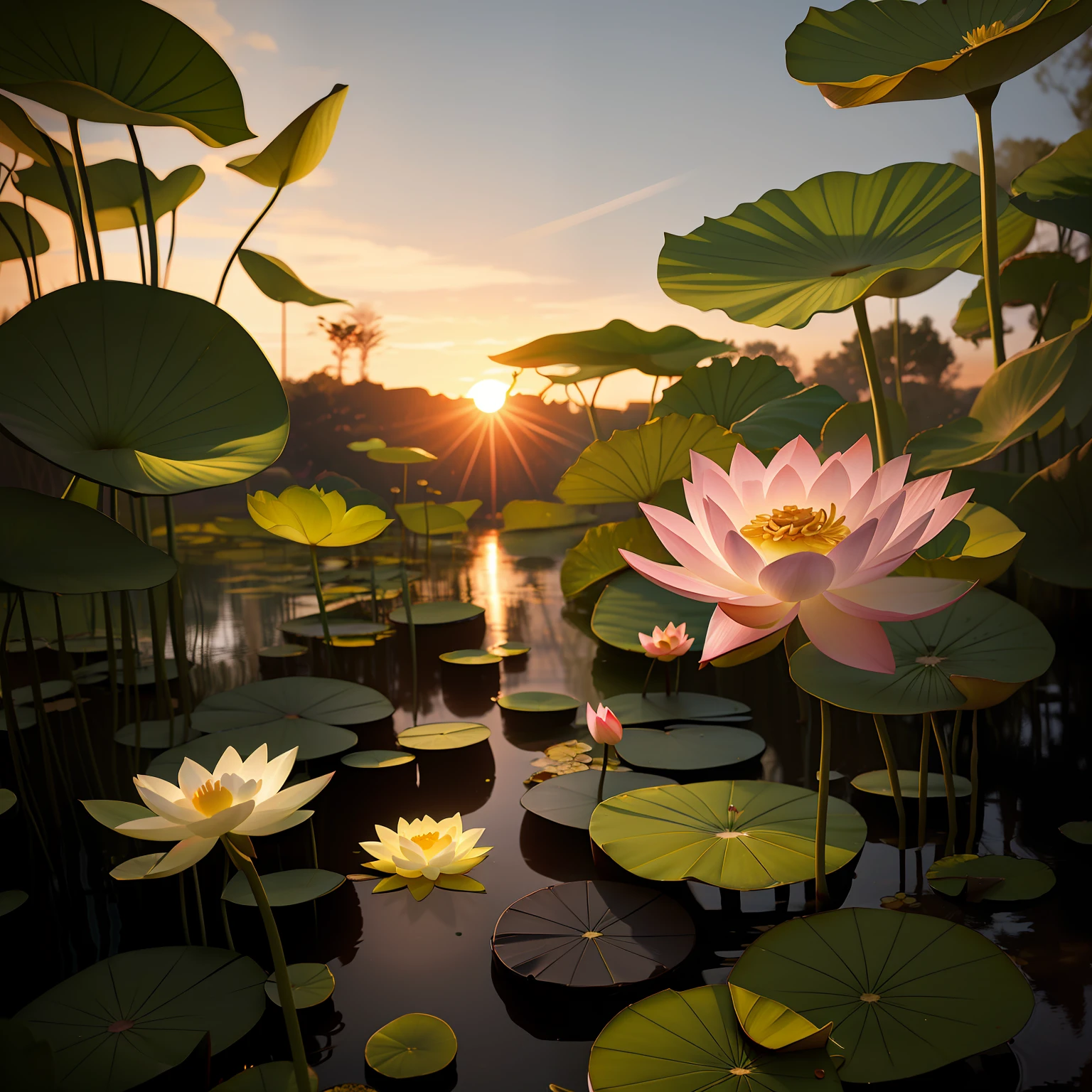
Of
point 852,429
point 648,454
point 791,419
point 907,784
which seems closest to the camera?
point 907,784

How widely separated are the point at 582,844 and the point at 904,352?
10284 mm

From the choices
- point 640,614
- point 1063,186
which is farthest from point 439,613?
point 1063,186

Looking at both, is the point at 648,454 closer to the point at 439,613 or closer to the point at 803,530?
the point at 439,613

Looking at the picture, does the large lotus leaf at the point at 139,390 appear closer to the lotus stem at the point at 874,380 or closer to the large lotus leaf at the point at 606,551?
the lotus stem at the point at 874,380

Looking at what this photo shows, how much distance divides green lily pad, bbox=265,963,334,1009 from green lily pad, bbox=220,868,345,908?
10cm

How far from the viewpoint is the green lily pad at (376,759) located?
1.37m

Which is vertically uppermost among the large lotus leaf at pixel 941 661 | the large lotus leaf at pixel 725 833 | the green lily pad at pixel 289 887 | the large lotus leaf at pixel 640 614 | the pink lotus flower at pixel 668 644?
the large lotus leaf at pixel 941 661

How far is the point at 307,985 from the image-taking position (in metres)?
0.79

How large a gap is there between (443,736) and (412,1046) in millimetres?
843

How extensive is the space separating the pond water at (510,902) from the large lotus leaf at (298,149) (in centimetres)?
120

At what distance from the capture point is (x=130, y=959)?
80 centimetres

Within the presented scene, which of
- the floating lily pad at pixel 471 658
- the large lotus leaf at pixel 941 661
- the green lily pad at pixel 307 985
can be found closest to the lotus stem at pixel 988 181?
the large lotus leaf at pixel 941 661

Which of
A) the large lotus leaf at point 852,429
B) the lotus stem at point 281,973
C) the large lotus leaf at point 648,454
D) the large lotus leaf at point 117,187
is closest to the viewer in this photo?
the lotus stem at point 281,973

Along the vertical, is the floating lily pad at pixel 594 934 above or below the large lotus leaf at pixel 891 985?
below
